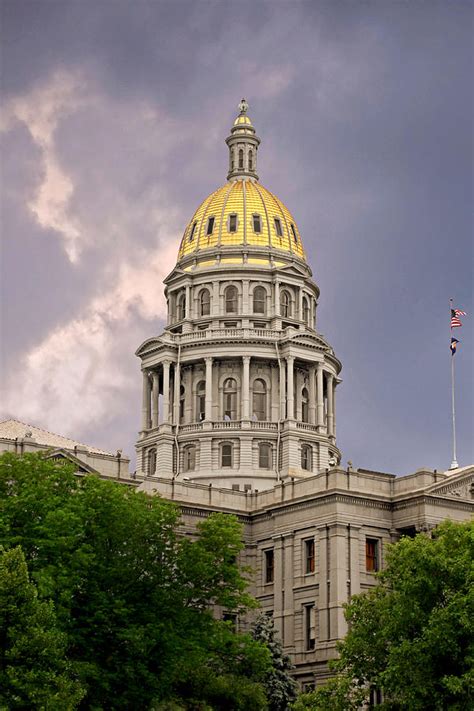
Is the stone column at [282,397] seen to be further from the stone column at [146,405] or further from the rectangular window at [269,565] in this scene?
the rectangular window at [269,565]

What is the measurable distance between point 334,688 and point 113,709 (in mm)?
12054

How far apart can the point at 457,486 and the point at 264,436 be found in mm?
28328

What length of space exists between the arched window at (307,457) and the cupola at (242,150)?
Result: 102ft

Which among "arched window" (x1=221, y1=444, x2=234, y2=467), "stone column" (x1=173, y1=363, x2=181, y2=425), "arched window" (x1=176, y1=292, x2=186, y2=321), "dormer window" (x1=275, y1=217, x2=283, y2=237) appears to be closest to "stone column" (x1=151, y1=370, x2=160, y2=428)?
"stone column" (x1=173, y1=363, x2=181, y2=425)

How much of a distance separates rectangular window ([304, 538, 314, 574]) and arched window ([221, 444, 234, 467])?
80.7 ft

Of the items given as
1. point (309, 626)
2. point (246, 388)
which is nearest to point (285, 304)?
point (246, 388)

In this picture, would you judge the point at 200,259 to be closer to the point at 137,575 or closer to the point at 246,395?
the point at 246,395

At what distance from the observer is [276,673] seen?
9031 centimetres

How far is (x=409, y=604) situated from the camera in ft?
237

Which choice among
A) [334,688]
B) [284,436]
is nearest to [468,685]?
[334,688]

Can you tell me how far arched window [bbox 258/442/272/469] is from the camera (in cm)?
12825

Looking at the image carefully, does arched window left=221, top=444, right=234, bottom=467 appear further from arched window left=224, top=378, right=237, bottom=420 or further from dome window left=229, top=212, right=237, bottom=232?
dome window left=229, top=212, right=237, bottom=232

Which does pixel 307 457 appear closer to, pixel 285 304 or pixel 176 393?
pixel 176 393

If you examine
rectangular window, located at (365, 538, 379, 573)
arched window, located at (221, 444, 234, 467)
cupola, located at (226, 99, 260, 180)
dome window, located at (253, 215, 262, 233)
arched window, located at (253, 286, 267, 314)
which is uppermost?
cupola, located at (226, 99, 260, 180)
